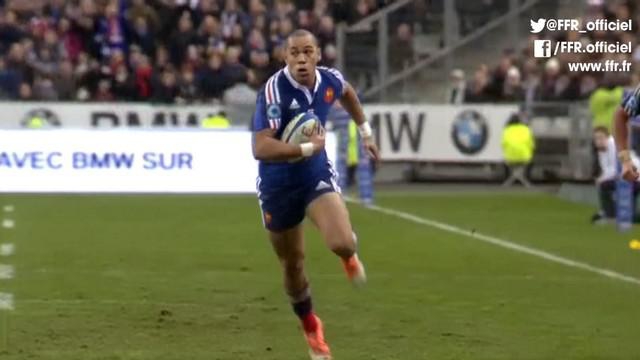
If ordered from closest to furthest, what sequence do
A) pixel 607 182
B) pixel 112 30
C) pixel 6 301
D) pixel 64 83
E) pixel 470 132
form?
pixel 6 301 → pixel 607 182 → pixel 470 132 → pixel 64 83 → pixel 112 30

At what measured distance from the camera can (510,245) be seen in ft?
63.7

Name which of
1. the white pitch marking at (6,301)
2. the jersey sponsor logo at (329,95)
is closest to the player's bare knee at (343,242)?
the jersey sponsor logo at (329,95)

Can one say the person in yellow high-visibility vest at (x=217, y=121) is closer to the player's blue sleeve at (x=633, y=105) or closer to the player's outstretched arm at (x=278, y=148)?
the player's blue sleeve at (x=633, y=105)

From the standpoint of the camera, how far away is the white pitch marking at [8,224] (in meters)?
21.2

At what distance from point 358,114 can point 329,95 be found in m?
0.80

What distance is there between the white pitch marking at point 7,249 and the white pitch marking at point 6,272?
123 cm

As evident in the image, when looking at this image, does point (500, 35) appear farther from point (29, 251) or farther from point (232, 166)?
point (29, 251)

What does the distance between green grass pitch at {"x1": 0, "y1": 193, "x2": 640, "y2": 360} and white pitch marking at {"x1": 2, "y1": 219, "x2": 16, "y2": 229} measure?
12cm

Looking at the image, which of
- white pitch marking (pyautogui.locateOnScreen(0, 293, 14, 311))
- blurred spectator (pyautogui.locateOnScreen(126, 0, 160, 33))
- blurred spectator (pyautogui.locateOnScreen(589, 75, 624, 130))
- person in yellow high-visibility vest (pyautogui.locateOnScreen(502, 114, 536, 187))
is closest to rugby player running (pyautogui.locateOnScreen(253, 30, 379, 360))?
white pitch marking (pyautogui.locateOnScreen(0, 293, 14, 311))

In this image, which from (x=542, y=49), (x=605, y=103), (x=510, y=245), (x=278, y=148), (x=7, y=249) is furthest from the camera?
(x=542, y=49)

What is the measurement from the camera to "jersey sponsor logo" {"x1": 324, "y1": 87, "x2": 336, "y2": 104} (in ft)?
34.5

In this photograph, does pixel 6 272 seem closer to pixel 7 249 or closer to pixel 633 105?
pixel 7 249

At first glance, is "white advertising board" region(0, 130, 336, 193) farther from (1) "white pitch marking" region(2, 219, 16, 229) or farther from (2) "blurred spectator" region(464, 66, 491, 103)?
(2) "blurred spectator" region(464, 66, 491, 103)

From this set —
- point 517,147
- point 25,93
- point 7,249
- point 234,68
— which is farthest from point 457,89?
point 7,249
